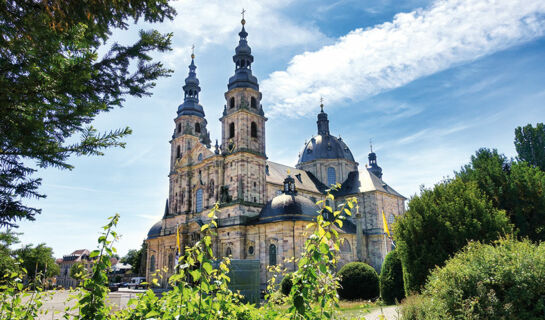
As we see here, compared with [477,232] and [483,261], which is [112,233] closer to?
[483,261]

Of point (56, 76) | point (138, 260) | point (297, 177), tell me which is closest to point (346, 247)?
point (297, 177)

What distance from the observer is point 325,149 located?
56.1 meters

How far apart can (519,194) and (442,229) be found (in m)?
7.86

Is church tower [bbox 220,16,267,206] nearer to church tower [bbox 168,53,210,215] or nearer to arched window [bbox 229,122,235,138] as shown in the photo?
arched window [bbox 229,122,235,138]

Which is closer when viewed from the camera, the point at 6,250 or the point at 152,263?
the point at 6,250

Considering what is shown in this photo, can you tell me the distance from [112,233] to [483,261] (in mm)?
9610

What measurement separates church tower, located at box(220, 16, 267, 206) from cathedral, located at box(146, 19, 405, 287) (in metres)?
0.11

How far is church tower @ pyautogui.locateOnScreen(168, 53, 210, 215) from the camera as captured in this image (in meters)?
45.2

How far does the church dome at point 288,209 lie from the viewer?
33594mm

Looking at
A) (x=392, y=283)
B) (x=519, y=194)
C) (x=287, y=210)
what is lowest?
(x=392, y=283)

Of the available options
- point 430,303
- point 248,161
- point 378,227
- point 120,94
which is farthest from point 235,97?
point 120,94

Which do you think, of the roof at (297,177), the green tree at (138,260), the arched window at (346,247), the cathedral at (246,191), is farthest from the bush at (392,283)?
the green tree at (138,260)

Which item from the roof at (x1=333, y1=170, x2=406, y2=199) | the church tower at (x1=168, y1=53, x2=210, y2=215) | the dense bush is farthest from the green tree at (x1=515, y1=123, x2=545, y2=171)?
the church tower at (x1=168, y1=53, x2=210, y2=215)

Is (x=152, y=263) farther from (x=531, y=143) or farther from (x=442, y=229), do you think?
(x=531, y=143)
